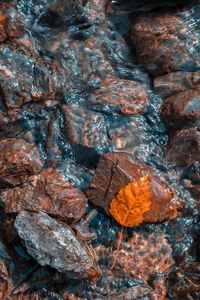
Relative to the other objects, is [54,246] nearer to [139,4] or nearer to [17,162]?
[17,162]

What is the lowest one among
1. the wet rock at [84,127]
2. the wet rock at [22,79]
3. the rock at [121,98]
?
the wet rock at [84,127]

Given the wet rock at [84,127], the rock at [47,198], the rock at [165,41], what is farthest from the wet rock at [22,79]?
the rock at [165,41]

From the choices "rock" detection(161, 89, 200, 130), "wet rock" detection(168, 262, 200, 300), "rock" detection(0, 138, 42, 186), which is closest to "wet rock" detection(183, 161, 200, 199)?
"rock" detection(161, 89, 200, 130)

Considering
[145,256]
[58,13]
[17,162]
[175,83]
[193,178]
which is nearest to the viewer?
[145,256]

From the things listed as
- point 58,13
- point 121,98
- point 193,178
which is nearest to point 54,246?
point 193,178

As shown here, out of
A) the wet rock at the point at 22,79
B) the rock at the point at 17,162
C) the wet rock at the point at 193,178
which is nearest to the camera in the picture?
the rock at the point at 17,162

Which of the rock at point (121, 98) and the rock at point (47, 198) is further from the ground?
the rock at point (121, 98)

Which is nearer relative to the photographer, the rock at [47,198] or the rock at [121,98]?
the rock at [47,198]

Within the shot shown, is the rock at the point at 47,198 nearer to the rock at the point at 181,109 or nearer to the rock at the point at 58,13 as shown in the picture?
the rock at the point at 181,109
